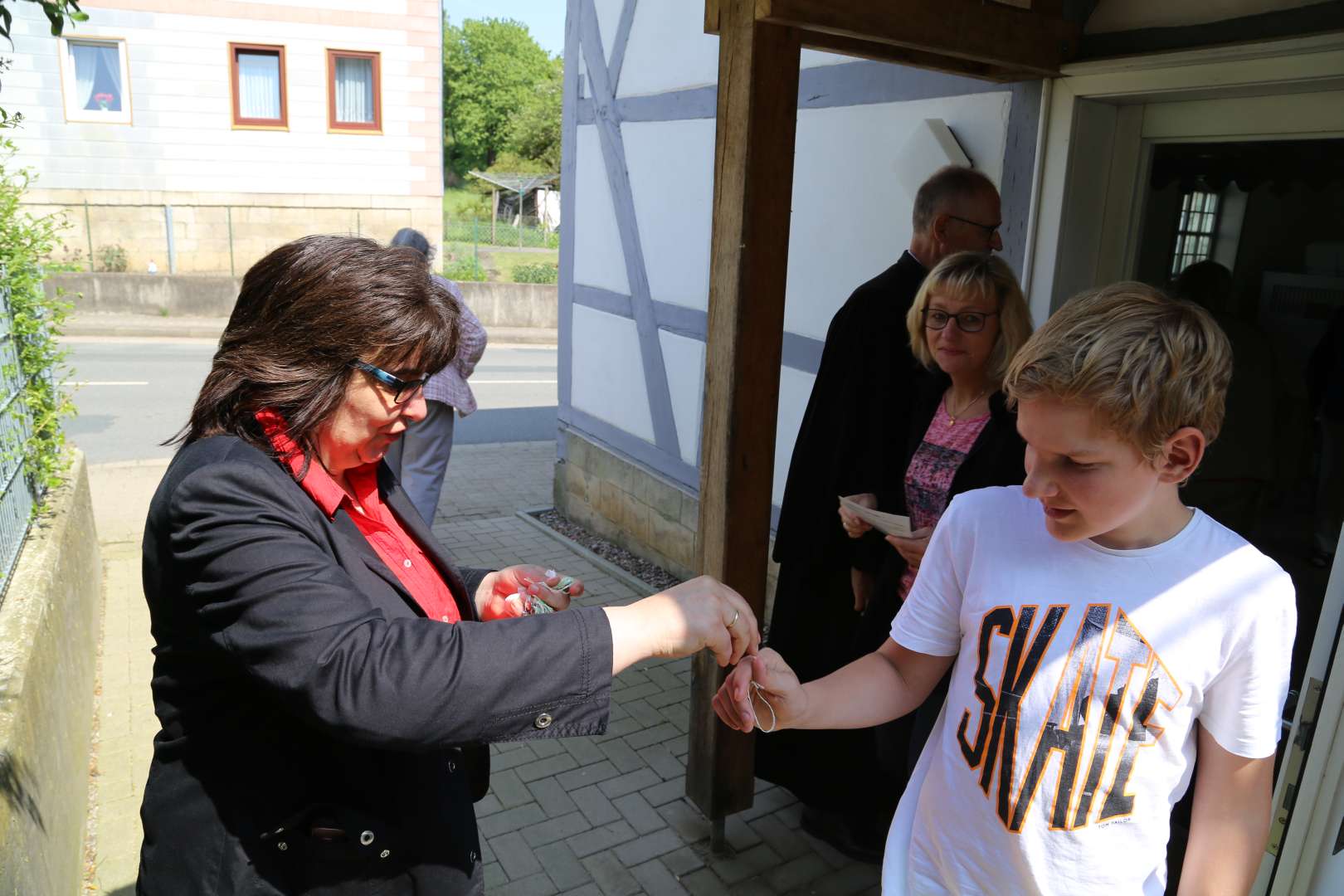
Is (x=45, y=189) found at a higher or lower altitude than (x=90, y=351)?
higher

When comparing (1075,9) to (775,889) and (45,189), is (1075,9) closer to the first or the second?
(775,889)

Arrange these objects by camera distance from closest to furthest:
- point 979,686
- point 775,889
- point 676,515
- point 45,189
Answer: point 979,686 → point 775,889 → point 676,515 → point 45,189

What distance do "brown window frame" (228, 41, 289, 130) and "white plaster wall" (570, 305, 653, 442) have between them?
52.5ft

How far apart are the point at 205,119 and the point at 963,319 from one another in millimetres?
20954

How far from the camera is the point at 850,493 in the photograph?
10.9ft

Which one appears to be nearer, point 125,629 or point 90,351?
point 125,629

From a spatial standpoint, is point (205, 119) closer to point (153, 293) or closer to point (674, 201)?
point (153, 293)

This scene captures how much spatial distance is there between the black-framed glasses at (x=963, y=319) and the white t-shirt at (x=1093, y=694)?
130 centimetres

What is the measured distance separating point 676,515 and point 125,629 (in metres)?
3.32

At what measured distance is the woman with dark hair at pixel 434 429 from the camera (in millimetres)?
5129

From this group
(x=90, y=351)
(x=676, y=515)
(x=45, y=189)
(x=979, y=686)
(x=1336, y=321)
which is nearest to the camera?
(x=979, y=686)

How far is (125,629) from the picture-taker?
5.27 m

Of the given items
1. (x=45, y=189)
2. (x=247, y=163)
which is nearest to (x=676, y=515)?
(x=247, y=163)

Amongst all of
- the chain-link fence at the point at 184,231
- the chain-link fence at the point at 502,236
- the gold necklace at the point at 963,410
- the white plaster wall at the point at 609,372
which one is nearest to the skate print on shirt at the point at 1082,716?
the gold necklace at the point at 963,410
